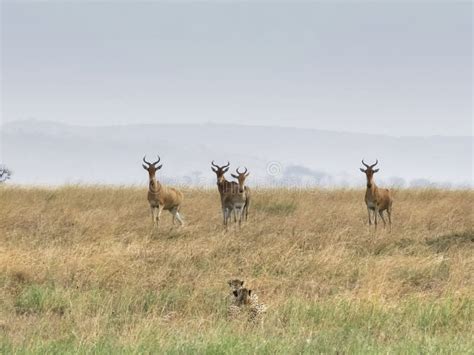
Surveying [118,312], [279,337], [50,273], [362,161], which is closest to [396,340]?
[279,337]

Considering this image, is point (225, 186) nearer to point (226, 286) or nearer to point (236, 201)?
point (236, 201)

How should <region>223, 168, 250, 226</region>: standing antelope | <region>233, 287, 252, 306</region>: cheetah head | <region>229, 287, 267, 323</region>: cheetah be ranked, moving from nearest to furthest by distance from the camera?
<region>229, 287, 267, 323</region>: cheetah < <region>233, 287, 252, 306</region>: cheetah head < <region>223, 168, 250, 226</region>: standing antelope

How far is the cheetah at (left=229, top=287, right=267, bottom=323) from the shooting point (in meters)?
6.99

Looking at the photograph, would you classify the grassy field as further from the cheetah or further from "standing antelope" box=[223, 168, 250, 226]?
"standing antelope" box=[223, 168, 250, 226]

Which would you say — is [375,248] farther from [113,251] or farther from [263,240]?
[113,251]

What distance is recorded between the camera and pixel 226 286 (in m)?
8.73

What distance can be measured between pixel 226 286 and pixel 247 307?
5.49ft

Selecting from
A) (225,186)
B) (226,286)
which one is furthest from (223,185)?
(226,286)

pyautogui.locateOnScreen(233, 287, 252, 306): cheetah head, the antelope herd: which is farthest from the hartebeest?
pyautogui.locateOnScreen(233, 287, 252, 306): cheetah head

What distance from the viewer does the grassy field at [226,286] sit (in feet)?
19.7

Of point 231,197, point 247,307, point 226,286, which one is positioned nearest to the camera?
point 247,307

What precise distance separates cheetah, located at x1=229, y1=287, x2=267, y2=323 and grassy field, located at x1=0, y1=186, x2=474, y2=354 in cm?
13

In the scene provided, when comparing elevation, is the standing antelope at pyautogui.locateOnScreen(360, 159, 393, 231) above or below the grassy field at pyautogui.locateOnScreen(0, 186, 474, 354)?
above

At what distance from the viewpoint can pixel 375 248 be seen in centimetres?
1212
